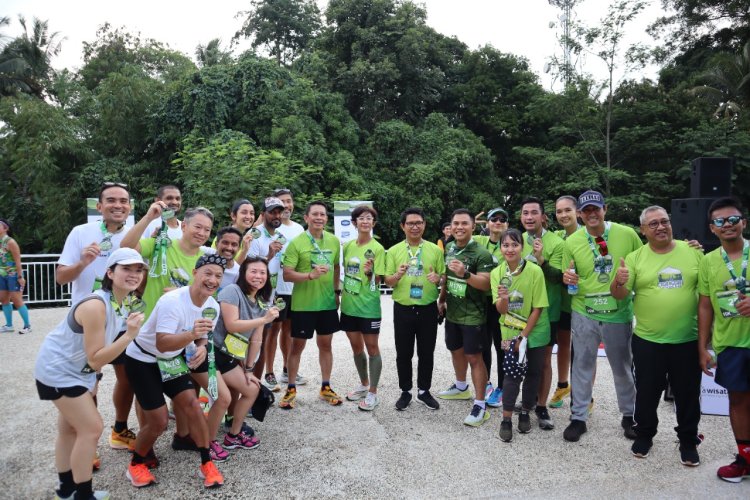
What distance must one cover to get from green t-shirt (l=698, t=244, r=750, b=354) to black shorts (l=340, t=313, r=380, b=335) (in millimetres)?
2717

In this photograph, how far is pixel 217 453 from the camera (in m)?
3.77

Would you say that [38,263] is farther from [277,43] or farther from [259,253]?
[277,43]

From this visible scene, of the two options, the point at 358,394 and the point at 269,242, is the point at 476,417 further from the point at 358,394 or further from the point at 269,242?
the point at 269,242

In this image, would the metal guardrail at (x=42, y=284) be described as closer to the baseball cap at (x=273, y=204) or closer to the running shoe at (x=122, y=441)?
the baseball cap at (x=273, y=204)

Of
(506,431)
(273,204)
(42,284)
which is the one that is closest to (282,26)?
(42,284)

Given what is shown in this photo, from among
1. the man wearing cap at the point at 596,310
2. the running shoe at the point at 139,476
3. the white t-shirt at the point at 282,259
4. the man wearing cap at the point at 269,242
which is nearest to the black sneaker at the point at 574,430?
the man wearing cap at the point at 596,310

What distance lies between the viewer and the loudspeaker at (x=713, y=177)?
5.53m

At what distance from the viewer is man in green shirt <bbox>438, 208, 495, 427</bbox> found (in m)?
4.56

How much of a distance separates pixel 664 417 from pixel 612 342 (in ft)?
4.18

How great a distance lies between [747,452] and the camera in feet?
11.6

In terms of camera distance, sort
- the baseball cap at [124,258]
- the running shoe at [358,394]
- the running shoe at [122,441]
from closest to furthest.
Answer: the baseball cap at [124,258]
the running shoe at [122,441]
the running shoe at [358,394]

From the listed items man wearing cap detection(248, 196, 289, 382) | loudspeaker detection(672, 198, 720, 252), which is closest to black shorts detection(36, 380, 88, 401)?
man wearing cap detection(248, 196, 289, 382)

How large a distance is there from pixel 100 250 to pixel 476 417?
3.41 meters

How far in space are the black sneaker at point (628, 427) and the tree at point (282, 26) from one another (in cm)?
2224
